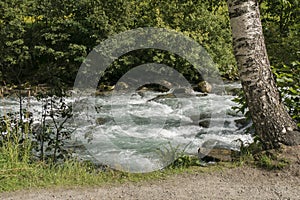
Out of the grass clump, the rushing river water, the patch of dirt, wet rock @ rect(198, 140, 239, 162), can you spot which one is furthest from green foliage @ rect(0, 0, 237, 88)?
the patch of dirt

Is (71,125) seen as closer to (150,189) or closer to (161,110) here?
(161,110)

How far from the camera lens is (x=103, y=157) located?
729cm

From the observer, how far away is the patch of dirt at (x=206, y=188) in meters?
4.02

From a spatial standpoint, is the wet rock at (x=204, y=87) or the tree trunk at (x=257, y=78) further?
the wet rock at (x=204, y=87)

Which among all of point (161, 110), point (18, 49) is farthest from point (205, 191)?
point (18, 49)

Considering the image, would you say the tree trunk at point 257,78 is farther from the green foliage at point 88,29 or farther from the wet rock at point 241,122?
the green foliage at point 88,29

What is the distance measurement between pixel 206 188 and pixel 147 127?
5597mm

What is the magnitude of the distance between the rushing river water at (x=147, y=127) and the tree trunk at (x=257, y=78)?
3.92 feet

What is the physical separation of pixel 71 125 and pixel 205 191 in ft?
17.3

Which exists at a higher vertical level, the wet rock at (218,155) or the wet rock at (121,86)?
the wet rock at (121,86)

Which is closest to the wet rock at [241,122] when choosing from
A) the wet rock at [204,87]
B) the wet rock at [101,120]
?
the wet rock at [101,120]

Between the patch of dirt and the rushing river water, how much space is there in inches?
32.3

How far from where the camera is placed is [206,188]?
4.18 meters

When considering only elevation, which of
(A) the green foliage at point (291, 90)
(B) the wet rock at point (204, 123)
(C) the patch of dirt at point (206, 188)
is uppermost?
(A) the green foliage at point (291, 90)
